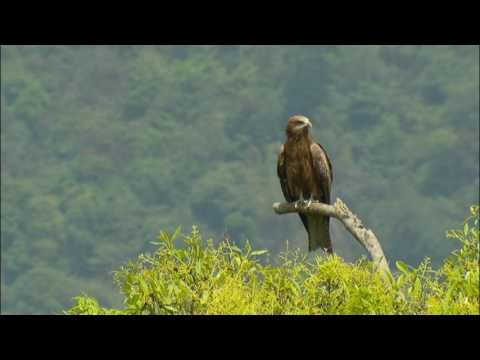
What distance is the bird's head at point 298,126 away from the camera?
13805 mm

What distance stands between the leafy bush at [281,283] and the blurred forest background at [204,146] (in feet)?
275

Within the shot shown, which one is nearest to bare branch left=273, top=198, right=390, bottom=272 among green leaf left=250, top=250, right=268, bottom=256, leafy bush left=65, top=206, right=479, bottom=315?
leafy bush left=65, top=206, right=479, bottom=315

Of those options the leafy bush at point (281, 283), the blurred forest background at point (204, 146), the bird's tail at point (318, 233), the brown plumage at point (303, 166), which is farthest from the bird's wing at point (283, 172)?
the blurred forest background at point (204, 146)

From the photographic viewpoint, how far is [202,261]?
343 inches

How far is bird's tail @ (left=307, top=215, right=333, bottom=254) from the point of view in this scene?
13.4 m

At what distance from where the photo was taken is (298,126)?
546 inches

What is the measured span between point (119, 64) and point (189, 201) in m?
26.5

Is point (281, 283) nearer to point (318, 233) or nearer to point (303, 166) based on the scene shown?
point (318, 233)

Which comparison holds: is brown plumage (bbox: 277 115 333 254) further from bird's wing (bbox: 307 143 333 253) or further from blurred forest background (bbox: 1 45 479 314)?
blurred forest background (bbox: 1 45 479 314)

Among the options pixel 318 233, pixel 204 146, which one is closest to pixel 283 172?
pixel 318 233

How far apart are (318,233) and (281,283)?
4.74 metres

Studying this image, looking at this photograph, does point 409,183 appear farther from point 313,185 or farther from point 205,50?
point 313,185

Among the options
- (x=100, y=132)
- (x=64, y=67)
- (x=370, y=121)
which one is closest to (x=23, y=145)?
(x=100, y=132)

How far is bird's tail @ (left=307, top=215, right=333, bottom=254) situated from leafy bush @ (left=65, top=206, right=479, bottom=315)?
14.2 feet
